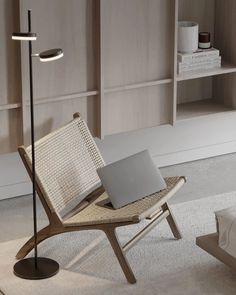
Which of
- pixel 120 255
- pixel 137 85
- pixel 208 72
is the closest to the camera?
pixel 120 255

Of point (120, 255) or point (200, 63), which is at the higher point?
point (200, 63)

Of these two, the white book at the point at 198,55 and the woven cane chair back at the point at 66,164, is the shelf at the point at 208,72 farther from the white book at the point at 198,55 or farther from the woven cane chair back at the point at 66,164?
the woven cane chair back at the point at 66,164

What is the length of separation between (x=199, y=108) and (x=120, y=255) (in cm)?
182

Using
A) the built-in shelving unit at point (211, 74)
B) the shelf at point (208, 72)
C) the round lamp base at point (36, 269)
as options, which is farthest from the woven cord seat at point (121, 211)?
the built-in shelving unit at point (211, 74)

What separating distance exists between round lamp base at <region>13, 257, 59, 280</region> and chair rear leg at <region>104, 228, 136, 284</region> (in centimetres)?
35

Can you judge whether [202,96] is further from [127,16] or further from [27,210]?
[27,210]

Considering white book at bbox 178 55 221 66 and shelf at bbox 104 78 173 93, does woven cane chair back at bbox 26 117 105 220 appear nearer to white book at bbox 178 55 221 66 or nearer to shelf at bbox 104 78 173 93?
shelf at bbox 104 78 173 93

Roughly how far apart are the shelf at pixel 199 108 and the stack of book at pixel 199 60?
29 cm

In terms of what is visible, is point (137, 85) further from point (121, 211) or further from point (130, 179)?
point (121, 211)

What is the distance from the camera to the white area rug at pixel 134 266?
4023 millimetres

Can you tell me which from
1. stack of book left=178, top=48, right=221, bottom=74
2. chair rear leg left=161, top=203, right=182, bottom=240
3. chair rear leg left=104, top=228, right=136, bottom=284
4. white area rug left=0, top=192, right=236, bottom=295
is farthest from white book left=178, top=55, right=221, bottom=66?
chair rear leg left=104, top=228, right=136, bottom=284

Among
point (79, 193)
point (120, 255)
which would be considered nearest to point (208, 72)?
point (79, 193)

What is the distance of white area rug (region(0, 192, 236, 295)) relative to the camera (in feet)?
13.2

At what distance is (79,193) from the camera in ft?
14.6
